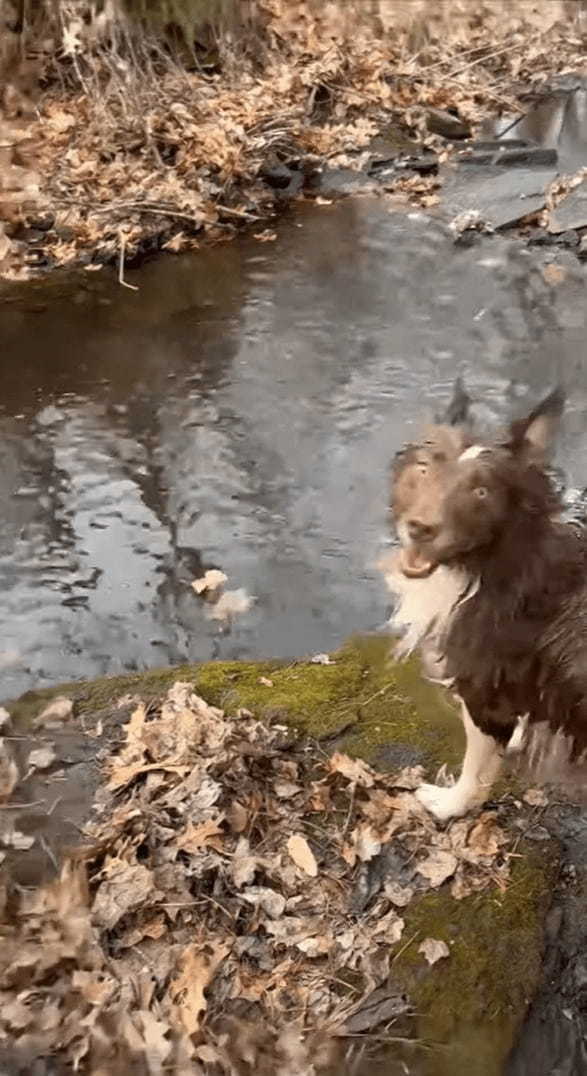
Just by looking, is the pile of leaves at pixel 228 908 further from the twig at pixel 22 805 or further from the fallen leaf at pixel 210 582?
the fallen leaf at pixel 210 582

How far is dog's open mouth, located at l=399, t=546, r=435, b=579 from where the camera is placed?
Answer: 10.5 feet

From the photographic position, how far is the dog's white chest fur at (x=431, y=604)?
3.22 meters

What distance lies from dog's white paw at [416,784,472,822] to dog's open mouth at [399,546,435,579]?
4.28ft

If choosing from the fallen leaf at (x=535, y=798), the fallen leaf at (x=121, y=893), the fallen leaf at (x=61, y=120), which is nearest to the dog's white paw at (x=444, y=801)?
the fallen leaf at (x=535, y=798)

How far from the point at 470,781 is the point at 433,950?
68 centimetres

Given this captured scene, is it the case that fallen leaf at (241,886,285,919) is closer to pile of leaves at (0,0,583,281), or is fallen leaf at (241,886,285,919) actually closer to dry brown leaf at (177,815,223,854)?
dry brown leaf at (177,815,223,854)

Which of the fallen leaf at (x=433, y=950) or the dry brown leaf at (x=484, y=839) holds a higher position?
the dry brown leaf at (x=484, y=839)

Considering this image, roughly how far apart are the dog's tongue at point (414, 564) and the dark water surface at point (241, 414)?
2.13 m

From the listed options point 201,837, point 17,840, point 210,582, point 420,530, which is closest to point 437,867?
point 201,837

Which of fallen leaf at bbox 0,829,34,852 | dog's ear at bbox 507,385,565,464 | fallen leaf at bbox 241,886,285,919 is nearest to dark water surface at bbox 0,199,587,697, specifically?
fallen leaf at bbox 0,829,34,852

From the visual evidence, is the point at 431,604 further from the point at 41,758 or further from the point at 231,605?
the point at 231,605

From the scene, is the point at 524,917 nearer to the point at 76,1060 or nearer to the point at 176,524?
the point at 76,1060

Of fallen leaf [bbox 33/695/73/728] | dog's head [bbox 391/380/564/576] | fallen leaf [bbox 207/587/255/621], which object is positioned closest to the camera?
dog's head [bbox 391/380/564/576]

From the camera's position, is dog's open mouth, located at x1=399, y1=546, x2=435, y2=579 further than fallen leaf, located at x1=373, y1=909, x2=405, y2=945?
No
